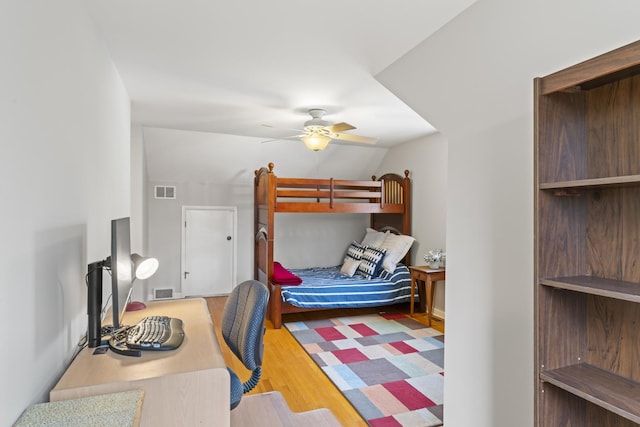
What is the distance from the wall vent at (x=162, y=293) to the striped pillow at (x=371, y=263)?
2.90 m

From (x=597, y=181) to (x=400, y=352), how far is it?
278 centimetres

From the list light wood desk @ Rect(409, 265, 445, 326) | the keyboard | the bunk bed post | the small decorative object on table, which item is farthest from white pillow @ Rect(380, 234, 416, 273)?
the keyboard

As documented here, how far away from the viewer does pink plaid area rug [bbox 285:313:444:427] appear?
2.50m

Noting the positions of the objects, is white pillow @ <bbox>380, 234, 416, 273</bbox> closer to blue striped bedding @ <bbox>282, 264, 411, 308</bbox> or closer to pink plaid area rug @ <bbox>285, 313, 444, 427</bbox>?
blue striped bedding @ <bbox>282, 264, 411, 308</bbox>

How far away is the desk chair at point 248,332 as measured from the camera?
187 cm

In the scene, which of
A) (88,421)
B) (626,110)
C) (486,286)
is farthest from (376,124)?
(88,421)

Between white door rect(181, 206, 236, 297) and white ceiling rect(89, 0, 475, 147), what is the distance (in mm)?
2281

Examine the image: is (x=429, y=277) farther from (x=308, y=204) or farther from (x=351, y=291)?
(x=308, y=204)

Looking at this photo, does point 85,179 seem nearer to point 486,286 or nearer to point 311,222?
point 486,286

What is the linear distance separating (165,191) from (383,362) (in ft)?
13.5

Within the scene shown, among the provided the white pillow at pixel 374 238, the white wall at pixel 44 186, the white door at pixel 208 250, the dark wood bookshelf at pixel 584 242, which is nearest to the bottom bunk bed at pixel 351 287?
the white pillow at pixel 374 238

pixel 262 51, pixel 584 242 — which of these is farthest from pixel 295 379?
pixel 262 51

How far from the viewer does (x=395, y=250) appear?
5.00 m

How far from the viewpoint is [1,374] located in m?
0.90
